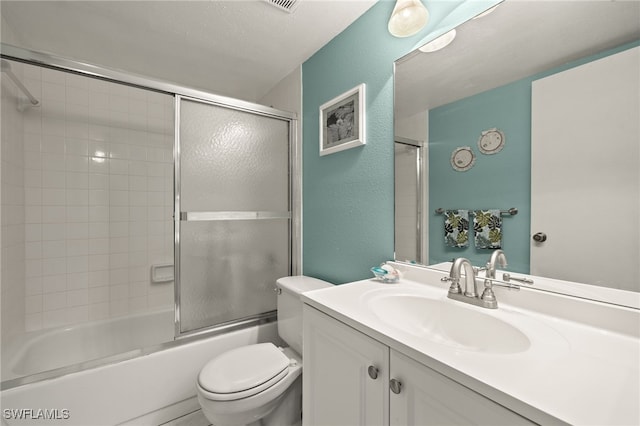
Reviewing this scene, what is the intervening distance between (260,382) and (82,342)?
172 centimetres

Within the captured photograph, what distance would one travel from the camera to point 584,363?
1.79 ft

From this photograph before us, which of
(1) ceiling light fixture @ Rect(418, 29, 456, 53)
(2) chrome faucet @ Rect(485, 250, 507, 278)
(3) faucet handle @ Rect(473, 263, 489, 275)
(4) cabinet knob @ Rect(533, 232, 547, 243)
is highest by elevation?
(1) ceiling light fixture @ Rect(418, 29, 456, 53)

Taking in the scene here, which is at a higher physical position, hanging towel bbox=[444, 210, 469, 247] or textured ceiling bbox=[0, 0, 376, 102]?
textured ceiling bbox=[0, 0, 376, 102]

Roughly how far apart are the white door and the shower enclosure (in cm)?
150

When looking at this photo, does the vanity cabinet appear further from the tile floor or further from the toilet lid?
the tile floor

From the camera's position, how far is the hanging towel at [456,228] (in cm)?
107

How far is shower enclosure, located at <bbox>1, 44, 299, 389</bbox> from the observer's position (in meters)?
1.57

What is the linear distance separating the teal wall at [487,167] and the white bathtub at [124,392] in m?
1.49

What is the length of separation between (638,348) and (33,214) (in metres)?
3.06

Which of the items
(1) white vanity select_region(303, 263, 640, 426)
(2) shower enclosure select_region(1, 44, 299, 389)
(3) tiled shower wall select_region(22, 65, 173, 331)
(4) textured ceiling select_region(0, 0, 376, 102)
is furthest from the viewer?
(3) tiled shower wall select_region(22, 65, 173, 331)

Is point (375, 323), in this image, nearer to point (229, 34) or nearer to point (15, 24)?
point (229, 34)

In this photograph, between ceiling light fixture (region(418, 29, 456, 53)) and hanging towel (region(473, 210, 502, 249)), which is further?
ceiling light fixture (region(418, 29, 456, 53))

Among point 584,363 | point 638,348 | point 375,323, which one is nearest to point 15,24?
point 375,323

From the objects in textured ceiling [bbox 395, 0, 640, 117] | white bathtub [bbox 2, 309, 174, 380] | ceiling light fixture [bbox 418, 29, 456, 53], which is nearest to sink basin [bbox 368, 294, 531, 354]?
textured ceiling [bbox 395, 0, 640, 117]
